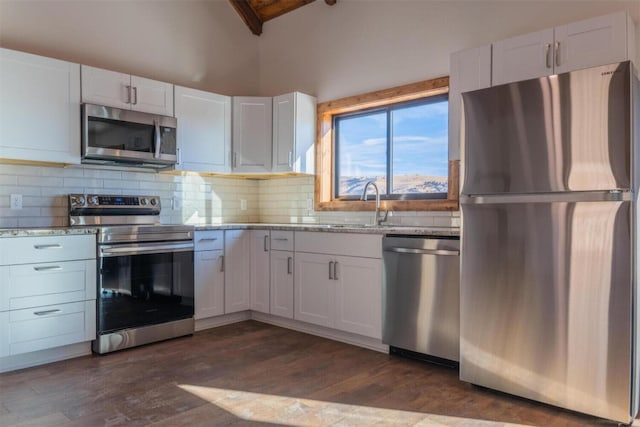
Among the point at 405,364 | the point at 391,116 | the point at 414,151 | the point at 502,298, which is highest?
the point at 391,116

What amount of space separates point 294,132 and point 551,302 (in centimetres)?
264

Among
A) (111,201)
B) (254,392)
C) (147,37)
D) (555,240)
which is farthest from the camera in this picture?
(147,37)

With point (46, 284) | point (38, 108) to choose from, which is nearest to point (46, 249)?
point (46, 284)

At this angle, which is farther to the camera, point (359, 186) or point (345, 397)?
point (359, 186)

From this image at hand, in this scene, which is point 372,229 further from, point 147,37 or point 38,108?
point 147,37

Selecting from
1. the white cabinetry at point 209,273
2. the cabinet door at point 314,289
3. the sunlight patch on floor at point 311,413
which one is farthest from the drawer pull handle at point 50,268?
the cabinet door at point 314,289

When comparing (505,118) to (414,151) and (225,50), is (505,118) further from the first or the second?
(225,50)

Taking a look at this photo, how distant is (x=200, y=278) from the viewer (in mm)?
3809

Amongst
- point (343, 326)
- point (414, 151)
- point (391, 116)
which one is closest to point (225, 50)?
point (391, 116)

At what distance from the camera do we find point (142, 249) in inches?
133

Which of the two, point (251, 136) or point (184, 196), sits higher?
point (251, 136)

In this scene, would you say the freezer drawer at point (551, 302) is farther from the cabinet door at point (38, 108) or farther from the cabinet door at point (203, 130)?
the cabinet door at point (38, 108)

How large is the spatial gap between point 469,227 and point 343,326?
4.32 feet

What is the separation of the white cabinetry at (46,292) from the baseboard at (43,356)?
3.2 inches
